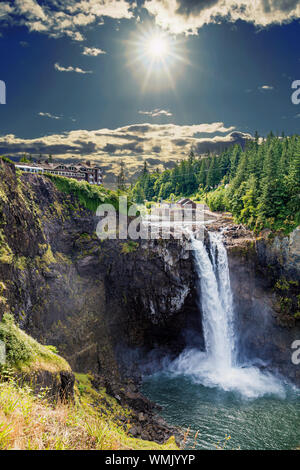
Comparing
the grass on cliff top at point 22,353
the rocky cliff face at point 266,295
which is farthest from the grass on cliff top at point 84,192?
the grass on cliff top at point 22,353

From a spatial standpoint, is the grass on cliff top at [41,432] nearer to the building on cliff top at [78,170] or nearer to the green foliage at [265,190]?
the green foliage at [265,190]

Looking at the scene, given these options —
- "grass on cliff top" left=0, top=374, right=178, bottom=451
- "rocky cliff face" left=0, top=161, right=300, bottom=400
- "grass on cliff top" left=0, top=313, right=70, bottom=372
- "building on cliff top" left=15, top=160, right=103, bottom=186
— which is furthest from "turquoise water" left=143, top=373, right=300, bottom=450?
"building on cliff top" left=15, top=160, right=103, bottom=186

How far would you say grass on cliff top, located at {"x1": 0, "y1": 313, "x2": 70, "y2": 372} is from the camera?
10117mm

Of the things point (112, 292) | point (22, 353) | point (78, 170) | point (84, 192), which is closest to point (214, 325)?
point (112, 292)

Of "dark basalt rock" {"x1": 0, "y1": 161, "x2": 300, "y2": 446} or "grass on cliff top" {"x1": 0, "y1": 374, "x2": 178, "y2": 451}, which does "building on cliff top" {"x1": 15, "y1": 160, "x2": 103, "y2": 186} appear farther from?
"grass on cliff top" {"x1": 0, "y1": 374, "x2": 178, "y2": 451}

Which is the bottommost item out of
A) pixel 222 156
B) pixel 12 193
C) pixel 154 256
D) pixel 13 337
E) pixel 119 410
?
pixel 119 410

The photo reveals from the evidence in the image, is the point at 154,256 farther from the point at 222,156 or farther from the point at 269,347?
the point at 222,156

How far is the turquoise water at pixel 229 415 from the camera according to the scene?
695 inches

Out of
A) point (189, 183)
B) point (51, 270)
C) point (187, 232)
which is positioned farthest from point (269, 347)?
point (189, 183)

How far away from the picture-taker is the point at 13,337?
10930mm

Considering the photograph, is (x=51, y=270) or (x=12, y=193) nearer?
(x=12, y=193)

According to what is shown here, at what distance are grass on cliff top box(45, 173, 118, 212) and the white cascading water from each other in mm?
10941
